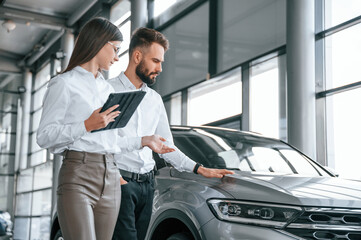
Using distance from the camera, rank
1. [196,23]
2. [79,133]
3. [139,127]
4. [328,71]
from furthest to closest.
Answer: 1. [196,23]
2. [328,71]
3. [139,127]
4. [79,133]

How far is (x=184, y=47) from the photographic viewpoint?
1233 cm

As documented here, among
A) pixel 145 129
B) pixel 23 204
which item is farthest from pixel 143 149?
pixel 23 204

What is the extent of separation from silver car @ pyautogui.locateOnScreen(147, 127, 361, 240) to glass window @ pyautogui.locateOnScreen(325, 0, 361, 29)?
5.11m

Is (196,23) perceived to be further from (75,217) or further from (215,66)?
(75,217)

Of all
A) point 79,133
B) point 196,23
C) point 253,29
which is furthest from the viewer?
point 196,23

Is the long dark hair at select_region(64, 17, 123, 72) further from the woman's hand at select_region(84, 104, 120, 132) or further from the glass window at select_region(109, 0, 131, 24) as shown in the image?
the glass window at select_region(109, 0, 131, 24)

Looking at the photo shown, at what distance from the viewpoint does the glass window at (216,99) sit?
10.6m

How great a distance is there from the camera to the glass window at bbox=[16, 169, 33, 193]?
969 inches

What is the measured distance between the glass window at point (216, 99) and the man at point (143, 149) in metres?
7.38

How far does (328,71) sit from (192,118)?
415 cm

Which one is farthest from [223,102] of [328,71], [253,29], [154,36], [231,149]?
[154,36]

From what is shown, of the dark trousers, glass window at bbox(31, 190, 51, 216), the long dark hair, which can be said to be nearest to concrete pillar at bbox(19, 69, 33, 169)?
glass window at bbox(31, 190, 51, 216)

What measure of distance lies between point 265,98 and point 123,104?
7.65m

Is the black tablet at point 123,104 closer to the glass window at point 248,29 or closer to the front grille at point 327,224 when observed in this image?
the front grille at point 327,224
